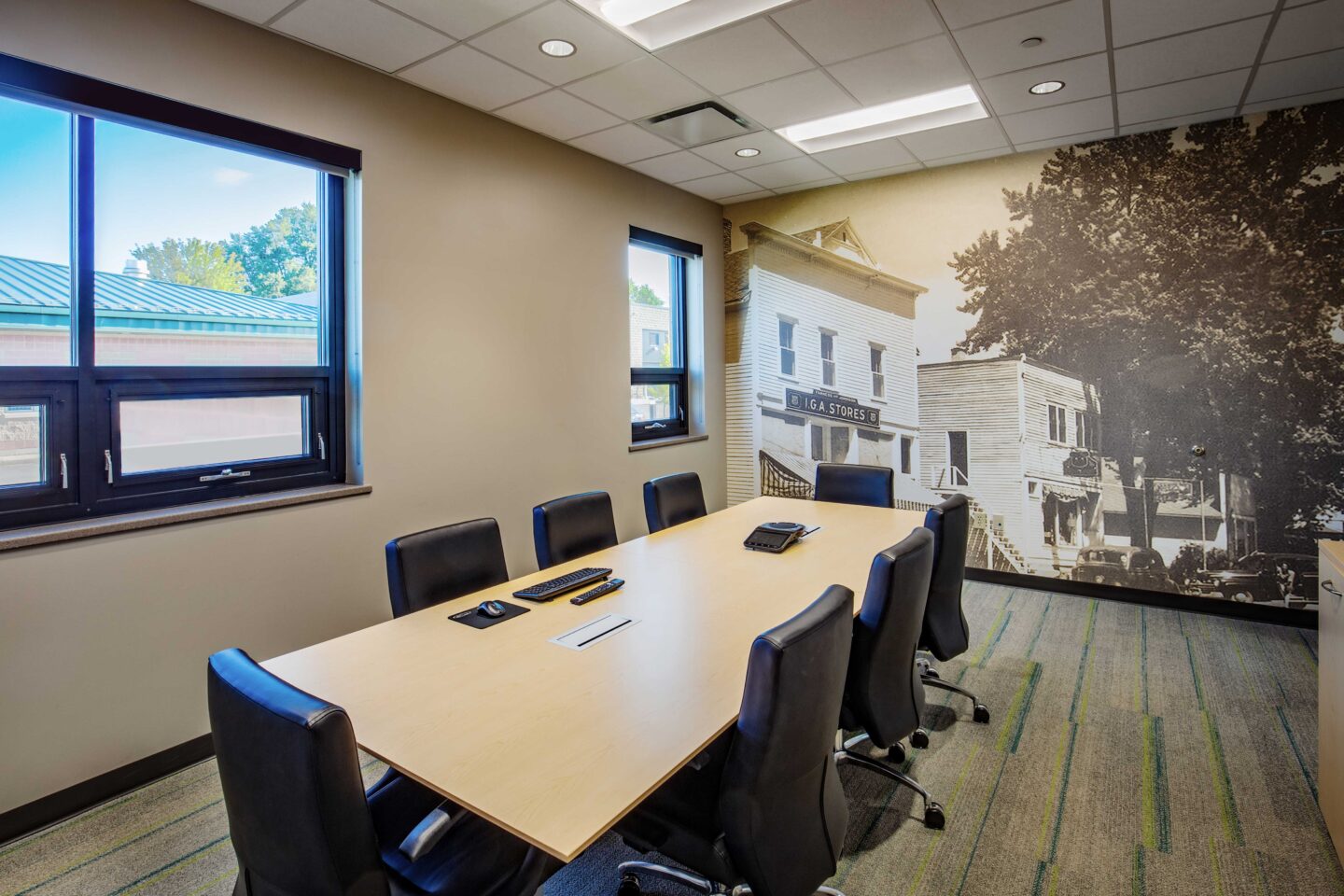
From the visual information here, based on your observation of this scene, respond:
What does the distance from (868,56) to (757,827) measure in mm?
3270

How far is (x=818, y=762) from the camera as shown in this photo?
1584mm

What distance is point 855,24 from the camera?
296 centimetres

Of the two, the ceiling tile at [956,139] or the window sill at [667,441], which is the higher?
the ceiling tile at [956,139]

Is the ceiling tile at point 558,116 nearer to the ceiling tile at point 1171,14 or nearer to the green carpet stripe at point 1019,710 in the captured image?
the ceiling tile at point 1171,14

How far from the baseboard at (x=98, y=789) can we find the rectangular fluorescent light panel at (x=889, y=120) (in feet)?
14.2

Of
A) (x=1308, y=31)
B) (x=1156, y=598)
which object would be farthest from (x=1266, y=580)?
(x=1308, y=31)

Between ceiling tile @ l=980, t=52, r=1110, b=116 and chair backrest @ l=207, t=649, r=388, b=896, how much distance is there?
3.96 m

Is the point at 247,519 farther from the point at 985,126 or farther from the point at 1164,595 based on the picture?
the point at 1164,595

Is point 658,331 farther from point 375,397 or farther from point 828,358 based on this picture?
point 375,397

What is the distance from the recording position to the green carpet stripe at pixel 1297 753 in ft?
8.20

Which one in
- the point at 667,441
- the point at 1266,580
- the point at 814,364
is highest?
the point at 814,364

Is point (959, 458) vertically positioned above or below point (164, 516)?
above

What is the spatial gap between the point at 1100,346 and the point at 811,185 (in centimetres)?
241

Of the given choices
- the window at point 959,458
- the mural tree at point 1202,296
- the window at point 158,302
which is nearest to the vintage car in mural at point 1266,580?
the mural tree at point 1202,296
